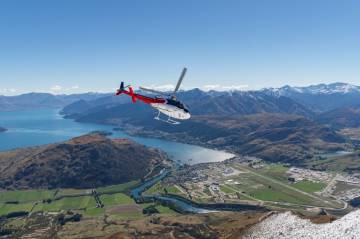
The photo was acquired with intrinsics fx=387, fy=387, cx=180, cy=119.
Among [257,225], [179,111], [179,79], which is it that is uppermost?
[179,79]

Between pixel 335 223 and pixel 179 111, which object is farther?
pixel 179 111

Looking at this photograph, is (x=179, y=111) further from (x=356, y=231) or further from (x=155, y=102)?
(x=356, y=231)

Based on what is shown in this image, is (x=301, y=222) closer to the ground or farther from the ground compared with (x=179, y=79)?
closer to the ground

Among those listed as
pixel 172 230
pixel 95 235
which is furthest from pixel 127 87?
pixel 95 235

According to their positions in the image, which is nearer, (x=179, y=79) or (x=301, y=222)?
→ (x=179, y=79)

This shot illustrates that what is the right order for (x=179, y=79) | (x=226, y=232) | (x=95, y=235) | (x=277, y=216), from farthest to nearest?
(x=95, y=235) < (x=226, y=232) < (x=277, y=216) < (x=179, y=79)

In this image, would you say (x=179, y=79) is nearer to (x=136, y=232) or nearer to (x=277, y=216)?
(x=277, y=216)

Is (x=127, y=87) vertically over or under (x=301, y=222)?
over

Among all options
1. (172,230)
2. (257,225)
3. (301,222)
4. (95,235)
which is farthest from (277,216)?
(95,235)

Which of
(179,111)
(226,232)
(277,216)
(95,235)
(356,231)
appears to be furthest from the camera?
(95,235)
